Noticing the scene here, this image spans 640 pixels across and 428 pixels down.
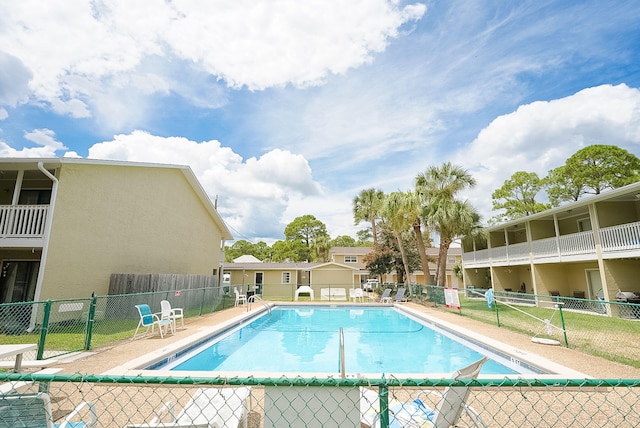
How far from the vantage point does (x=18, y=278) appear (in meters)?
13.2

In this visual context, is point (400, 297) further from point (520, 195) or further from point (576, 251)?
point (520, 195)

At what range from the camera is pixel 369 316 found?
60.0ft

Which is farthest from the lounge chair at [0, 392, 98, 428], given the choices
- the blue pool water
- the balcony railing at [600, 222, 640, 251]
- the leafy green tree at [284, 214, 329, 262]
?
the leafy green tree at [284, 214, 329, 262]

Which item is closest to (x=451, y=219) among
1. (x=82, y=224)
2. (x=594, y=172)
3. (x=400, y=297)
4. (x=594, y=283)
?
(x=400, y=297)

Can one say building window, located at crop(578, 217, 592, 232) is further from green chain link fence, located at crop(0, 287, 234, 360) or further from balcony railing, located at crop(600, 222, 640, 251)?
green chain link fence, located at crop(0, 287, 234, 360)

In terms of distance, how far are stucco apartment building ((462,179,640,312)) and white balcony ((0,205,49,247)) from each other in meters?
22.8

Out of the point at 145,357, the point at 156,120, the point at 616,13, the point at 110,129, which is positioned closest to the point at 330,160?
the point at 156,120

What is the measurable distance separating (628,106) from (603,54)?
13.3m

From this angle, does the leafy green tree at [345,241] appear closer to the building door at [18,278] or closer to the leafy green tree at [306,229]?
the leafy green tree at [306,229]

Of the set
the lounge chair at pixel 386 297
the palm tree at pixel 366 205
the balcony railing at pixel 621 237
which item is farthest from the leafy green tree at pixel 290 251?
the balcony railing at pixel 621 237

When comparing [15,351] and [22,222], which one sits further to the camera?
[22,222]

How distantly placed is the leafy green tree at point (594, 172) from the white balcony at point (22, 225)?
40.1 metres

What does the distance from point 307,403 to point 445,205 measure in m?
19.0

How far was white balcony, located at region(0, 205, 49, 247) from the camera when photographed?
11.3m
